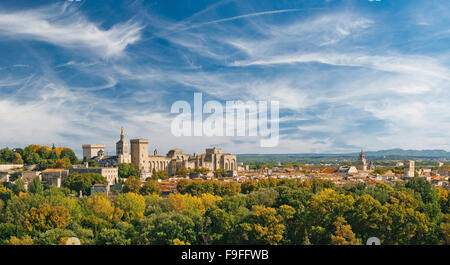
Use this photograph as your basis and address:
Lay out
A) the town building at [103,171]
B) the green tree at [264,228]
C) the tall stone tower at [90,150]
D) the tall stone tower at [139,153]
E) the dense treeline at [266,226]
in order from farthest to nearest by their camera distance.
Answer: the tall stone tower at [90,150] < the tall stone tower at [139,153] < the town building at [103,171] < the dense treeline at [266,226] < the green tree at [264,228]

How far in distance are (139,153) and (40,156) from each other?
11657mm

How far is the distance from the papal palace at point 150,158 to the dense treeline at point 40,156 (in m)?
2.69

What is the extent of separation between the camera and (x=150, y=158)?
189 ft

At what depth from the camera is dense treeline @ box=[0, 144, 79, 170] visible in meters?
46.2

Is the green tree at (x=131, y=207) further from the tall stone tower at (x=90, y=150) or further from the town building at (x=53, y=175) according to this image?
the tall stone tower at (x=90, y=150)

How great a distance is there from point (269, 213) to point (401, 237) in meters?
5.09

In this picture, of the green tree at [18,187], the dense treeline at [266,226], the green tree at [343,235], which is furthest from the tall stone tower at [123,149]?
the green tree at [343,235]

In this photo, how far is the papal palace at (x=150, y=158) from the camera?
54406 millimetres

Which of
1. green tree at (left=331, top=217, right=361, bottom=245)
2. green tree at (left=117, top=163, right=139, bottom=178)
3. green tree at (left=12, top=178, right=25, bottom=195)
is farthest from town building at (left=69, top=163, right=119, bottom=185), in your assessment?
green tree at (left=331, top=217, right=361, bottom=245)

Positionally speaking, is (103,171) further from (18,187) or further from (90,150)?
(90,150)

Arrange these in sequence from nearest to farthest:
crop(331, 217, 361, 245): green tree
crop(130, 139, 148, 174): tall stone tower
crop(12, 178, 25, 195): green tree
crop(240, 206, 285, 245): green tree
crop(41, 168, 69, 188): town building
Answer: crop(331, 217, 361, 245): green tree, crop(240, 206, 285, 245): green tree, crop(12, 178, 25, 195): green tree, crop(41, 168, 69, 188): town building, crop(130, 139, 148, 174): tall stone tower

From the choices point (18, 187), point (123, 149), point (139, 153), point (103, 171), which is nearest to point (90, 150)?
point (123, 149)

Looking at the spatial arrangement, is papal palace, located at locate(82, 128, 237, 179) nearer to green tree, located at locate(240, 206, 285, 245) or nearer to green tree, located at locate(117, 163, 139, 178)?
green tree, located at locate(117, 163, 139, 178)
